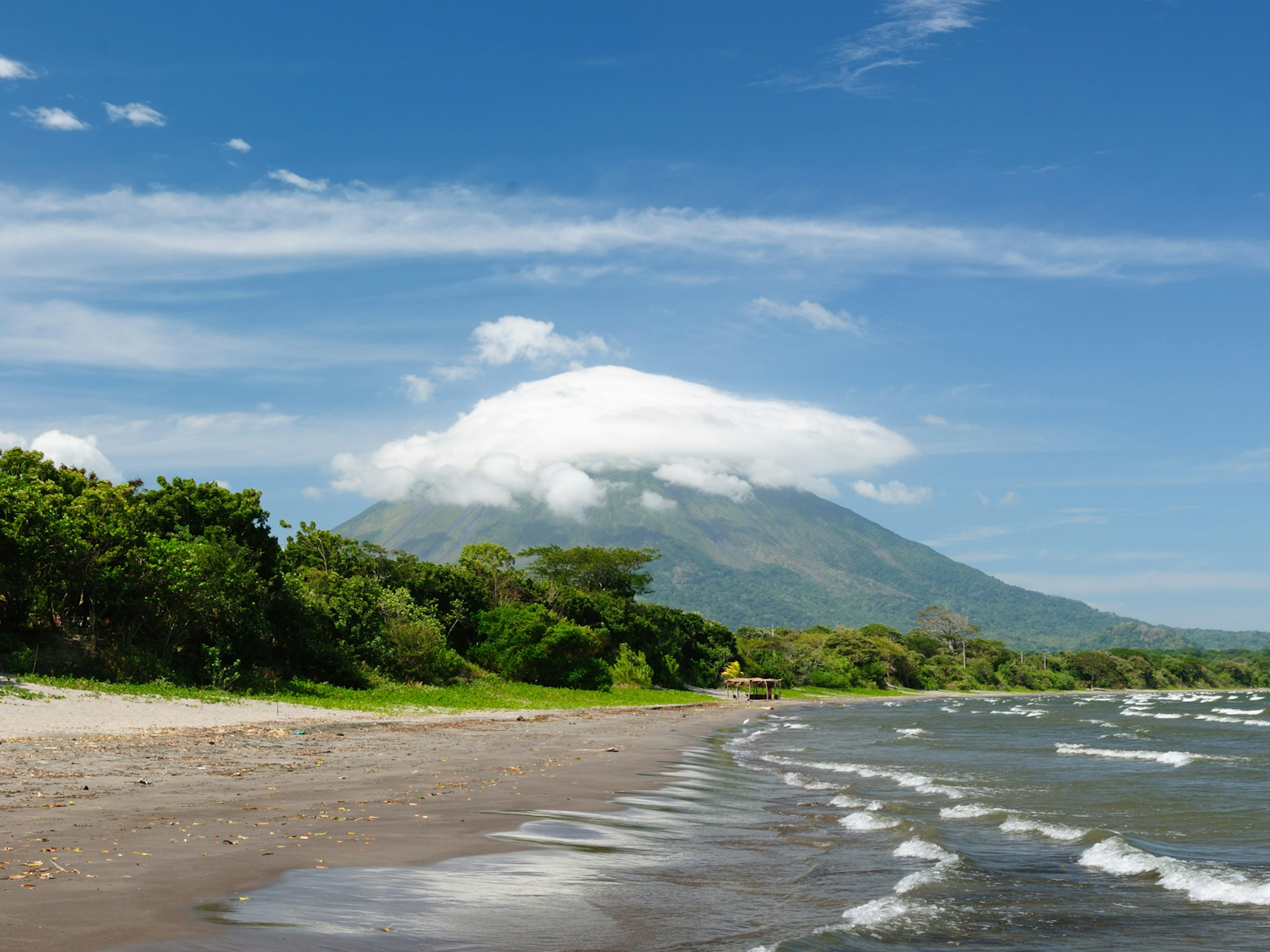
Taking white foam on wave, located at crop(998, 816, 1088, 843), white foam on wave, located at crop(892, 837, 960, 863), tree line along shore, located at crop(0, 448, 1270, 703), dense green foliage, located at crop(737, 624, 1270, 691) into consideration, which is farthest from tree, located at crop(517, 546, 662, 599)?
white foam on wave, located at crop(892, 837, 960, 863)

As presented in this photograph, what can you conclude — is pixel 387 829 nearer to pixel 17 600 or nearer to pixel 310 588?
pixel 17 600

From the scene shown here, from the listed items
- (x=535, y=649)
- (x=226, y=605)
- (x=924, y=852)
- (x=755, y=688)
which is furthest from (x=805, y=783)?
(x=755, y=688)

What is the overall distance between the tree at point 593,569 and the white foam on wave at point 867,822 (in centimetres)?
8294

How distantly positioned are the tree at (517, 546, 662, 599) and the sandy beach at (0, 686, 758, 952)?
6727 centimetres

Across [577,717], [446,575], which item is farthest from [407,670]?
[446,575]

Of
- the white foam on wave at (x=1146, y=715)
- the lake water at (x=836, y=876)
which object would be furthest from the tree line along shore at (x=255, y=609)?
the white foam on wave at (x=1146, y=715)

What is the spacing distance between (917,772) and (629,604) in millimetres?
76369

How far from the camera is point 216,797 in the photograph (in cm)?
1451

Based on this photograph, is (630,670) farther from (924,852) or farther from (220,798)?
(924,852)

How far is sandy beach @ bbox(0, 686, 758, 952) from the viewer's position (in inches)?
315

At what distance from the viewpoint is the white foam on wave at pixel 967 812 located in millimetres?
16719

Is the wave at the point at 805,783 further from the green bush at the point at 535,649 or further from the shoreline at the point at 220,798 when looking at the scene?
the green bush at the point at 535,649

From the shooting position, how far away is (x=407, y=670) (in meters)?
54.8

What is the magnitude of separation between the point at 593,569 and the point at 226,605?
2516 inches
